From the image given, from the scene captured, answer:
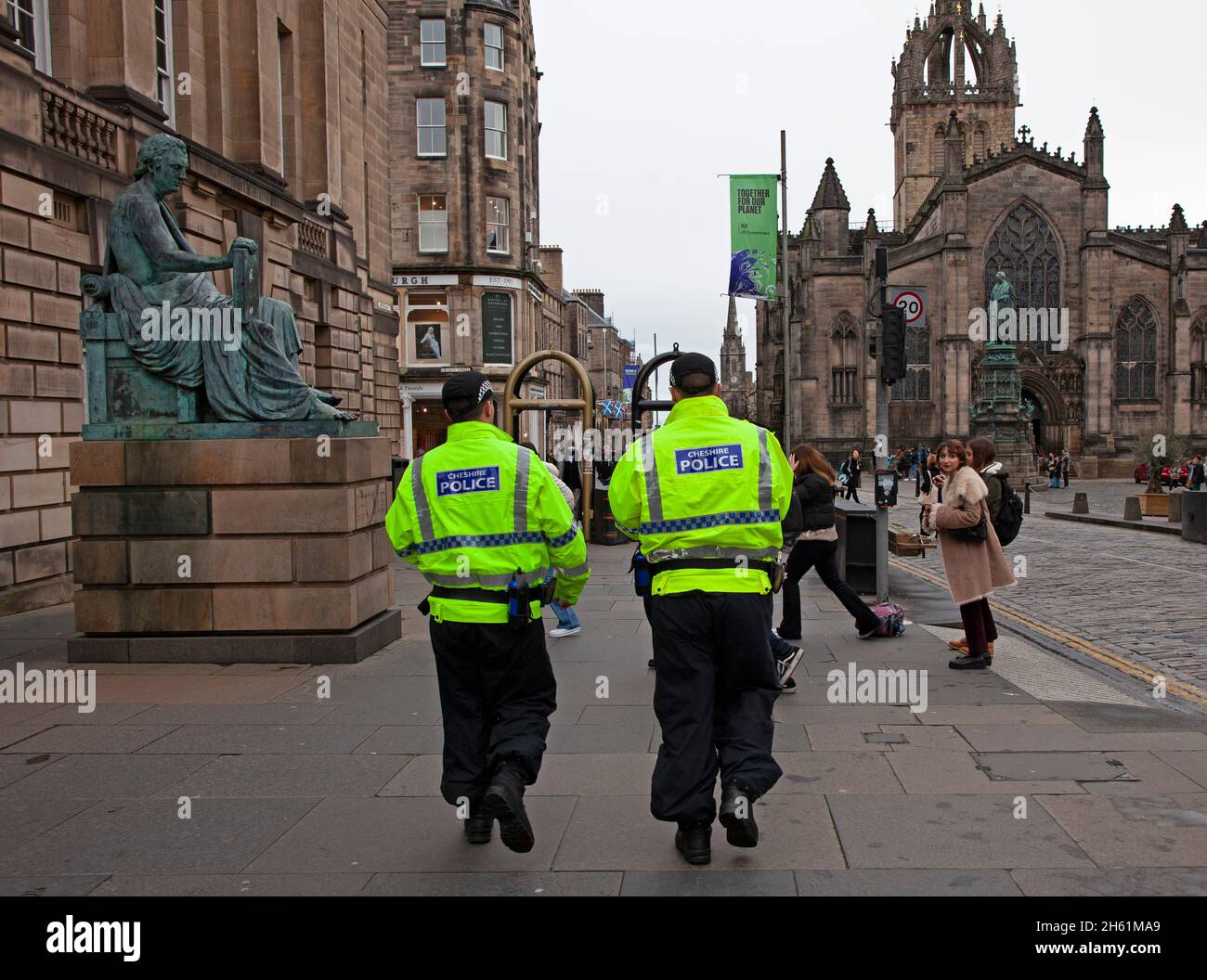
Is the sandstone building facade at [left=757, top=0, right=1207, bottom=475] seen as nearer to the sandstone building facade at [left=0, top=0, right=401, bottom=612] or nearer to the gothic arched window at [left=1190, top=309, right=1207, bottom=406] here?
the gothic arched window at [left=1190, top=309, right=1207, bottom=406]

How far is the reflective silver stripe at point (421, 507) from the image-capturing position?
15.6ft

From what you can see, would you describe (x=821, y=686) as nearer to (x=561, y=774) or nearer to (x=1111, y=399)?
(x=561, y=774)

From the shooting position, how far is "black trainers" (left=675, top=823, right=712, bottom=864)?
4367 millimetres

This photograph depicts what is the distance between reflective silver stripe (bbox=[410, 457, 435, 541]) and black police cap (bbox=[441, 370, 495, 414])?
0.34 meters

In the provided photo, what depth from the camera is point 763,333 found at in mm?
90938

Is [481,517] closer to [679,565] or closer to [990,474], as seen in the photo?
[679,565]

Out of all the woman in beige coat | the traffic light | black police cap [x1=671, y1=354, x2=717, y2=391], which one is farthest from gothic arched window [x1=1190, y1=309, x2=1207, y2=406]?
black police cap [x1=671, y1=354, x2=717, y2=391]

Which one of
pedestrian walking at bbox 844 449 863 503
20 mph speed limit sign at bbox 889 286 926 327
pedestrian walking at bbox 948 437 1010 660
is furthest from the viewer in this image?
pedestrian walking at bbox 844 449 863 503

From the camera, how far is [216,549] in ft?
27.6

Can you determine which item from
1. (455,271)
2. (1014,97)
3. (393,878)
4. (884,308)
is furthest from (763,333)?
(393,878)

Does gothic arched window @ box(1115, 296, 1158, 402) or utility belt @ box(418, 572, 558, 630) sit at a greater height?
gothic arched window @ box(1115, 296, 1158, 402)

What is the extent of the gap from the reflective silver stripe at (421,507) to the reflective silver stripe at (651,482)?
3.16 feet

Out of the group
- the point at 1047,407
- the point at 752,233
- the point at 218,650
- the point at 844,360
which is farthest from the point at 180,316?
the point at 1047,407

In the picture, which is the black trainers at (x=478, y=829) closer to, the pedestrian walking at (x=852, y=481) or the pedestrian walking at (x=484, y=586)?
the pedestrian walking at (x=484, y=586)
